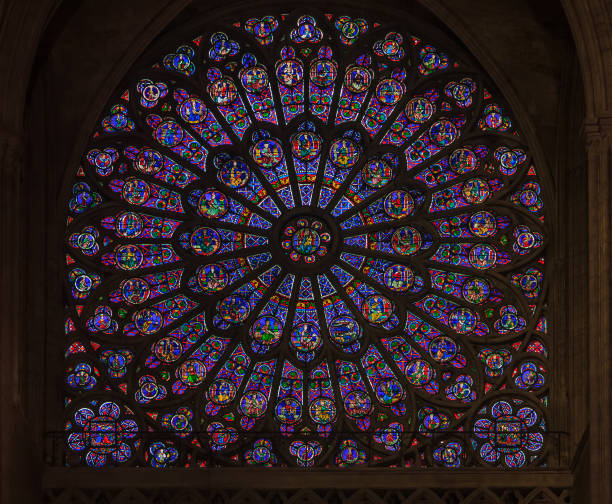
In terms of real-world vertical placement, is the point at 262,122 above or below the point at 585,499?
above

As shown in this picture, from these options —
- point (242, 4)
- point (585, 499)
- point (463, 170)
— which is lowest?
point (585, 499)

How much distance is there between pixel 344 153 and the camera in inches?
842

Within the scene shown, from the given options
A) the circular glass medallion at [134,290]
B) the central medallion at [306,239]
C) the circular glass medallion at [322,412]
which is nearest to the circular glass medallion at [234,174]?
the central medallion at [306,239]

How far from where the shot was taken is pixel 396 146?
21.4 m

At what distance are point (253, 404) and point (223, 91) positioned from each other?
334 centimetres

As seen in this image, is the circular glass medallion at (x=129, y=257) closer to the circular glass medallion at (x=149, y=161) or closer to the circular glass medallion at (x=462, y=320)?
the circular glass medallion at (x=149, y=161)

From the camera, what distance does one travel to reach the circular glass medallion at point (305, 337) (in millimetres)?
20578

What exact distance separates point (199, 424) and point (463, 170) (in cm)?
372

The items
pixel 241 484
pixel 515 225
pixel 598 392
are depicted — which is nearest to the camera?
pixel 598 392

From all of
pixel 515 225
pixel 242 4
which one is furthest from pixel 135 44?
pixel 515 225

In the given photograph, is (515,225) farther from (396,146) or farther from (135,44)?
(135,44)

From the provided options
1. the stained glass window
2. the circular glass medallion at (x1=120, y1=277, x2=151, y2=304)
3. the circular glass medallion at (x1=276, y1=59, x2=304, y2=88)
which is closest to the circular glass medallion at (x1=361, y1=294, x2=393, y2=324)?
the stained glass window

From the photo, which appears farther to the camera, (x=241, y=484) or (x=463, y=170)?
(x=463, y=170)

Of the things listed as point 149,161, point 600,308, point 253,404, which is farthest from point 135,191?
point 600,308
